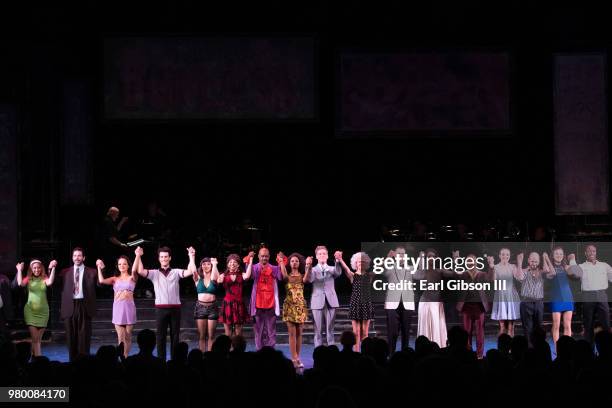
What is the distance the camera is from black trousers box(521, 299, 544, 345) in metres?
10.7

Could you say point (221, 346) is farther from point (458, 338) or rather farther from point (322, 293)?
point (322, 293)

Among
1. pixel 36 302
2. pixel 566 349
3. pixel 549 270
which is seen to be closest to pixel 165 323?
pixel 36 302

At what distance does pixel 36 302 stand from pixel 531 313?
5.84m

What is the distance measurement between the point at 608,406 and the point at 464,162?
10422mm

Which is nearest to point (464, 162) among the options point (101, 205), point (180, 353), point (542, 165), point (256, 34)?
point (542, 165)

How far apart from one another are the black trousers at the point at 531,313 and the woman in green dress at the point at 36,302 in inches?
220

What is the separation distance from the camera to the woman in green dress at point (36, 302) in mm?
10398

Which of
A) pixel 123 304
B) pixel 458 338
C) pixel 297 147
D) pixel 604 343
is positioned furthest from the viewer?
pixel 297 147

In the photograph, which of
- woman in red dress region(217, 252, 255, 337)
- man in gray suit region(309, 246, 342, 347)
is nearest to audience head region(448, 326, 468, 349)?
man in gray suit region(309, 246, 342, 347)

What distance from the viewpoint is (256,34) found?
13.7 metres

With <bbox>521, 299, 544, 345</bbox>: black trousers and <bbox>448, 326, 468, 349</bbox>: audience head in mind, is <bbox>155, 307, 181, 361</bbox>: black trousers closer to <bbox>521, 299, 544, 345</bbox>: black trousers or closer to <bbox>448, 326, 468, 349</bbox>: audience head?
<bbox>521, 299, 544, 345</bbox>: black trousers

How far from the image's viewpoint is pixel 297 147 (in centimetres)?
1459

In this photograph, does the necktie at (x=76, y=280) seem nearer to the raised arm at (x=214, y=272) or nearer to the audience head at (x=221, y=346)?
the raised arm at (x=214, y=272)

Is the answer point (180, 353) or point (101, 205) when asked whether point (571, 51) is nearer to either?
point (101, 205)
